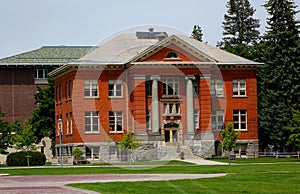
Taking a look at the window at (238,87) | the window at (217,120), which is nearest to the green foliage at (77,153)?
the window at (217,120)

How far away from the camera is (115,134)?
71062 mm

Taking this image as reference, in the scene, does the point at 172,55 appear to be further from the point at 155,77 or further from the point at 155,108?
the point at 155,108

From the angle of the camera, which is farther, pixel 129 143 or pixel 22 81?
pixel 22 81

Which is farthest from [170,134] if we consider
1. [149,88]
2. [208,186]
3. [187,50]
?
[208,186]

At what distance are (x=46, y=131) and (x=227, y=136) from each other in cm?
2389

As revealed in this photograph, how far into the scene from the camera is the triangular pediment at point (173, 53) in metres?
70.2

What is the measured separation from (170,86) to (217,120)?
5.72m

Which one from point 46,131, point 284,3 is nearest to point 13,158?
point 46,131

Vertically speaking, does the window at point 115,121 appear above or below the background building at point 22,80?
below

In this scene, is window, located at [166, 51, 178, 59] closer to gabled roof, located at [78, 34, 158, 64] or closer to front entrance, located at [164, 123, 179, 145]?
gabled roof, located at [78, 34, 158, 64]

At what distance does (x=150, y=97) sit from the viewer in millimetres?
70938

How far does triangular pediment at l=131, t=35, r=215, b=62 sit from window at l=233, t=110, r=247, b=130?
6371 mm

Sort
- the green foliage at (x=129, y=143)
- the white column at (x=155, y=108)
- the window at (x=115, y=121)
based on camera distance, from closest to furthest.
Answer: the green foliage at (x=129, y=143)
the white column at (x=155, y=108)
the window at (x=115, y=121)

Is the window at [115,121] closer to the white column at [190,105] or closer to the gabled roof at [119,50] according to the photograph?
the gabled roof at [119,50]
